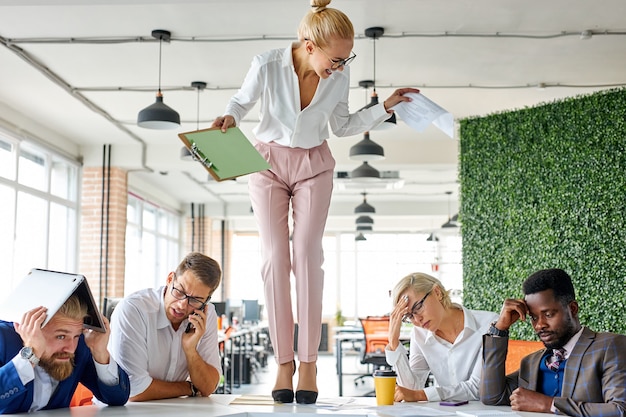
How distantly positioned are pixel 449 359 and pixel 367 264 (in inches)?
665

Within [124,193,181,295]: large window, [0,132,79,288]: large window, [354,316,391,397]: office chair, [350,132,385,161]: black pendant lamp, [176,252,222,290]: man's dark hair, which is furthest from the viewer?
[124,193,181,295]: large window

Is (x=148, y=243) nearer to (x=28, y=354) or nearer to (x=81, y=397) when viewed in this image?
(x=81, y=397)

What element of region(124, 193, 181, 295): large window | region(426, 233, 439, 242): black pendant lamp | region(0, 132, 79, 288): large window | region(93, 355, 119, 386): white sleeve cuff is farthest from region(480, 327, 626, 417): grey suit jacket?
region(426, 233, 439, 242): black pendant lamp

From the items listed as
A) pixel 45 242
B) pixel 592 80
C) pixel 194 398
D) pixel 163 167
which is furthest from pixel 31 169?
pixel 194 398

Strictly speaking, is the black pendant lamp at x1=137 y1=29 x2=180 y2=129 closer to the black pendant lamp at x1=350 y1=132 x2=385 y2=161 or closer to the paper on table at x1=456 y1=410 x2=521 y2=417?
the black pendant lamp at x1=350 y1=132 x2=385 y2=161

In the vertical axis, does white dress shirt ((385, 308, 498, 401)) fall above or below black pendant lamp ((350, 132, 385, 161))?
below

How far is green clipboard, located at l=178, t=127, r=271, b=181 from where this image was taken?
2.25 meters

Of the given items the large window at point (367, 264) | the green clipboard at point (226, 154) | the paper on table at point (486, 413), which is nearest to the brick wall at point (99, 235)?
the large window at point (367, 264)

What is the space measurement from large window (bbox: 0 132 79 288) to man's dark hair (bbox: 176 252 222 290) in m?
6.72

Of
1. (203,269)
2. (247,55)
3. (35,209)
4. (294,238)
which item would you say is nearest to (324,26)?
(294,238)

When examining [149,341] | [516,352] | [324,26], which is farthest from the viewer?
[516,352]

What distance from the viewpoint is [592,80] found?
7.85 metres

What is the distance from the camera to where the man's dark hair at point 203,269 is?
2.86 meters

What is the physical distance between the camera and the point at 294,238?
260cm
